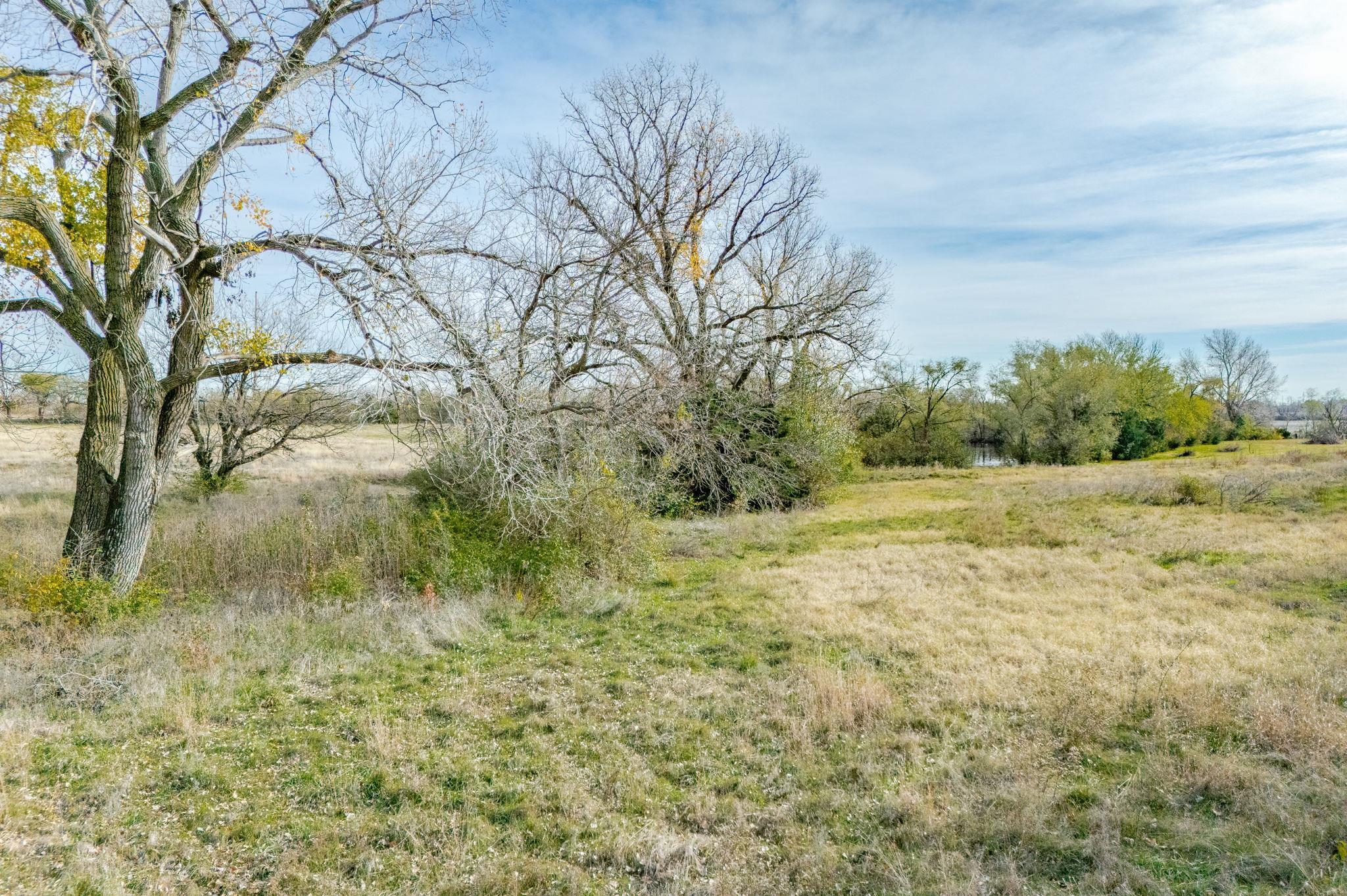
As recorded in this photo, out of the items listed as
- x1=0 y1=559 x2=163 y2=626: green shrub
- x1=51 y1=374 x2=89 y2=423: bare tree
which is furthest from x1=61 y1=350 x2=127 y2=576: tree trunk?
x1=51 y1=374 x2=89 y2=423: bare tree

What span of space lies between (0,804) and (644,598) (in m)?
7.70

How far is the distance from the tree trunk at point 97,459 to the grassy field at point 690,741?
1.01 m

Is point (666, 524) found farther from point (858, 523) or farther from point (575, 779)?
point (575, 779)

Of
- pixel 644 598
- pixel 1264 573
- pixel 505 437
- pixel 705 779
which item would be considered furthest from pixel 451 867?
pixel 1264 573

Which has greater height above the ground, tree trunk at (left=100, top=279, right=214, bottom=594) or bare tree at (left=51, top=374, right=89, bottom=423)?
bare tree at (left=51, top=374, right=89, bottom=423)

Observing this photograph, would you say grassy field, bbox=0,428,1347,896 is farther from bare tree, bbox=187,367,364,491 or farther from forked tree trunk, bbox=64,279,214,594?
bare tree, bbox=187,367,364,491

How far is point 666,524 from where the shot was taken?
17641 mm

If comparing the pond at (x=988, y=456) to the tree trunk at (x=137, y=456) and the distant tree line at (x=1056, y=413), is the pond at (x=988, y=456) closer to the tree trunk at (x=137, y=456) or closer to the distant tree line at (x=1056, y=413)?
the distant tree line at (x=1056, y=413)

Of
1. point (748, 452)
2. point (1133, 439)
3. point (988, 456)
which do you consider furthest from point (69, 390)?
point (1133, 439)

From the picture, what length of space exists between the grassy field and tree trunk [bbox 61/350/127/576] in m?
1.01

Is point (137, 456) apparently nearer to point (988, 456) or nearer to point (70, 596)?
point (70, 596)

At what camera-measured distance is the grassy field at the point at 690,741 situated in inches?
155

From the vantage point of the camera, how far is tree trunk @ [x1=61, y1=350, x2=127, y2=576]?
835 cm

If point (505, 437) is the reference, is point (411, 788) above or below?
below
